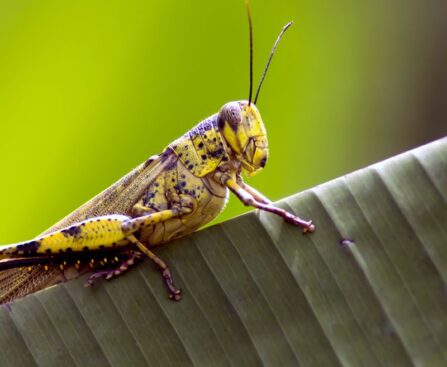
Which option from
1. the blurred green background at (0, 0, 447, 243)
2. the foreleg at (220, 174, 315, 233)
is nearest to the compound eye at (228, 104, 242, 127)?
the foreleg at (220, 174, 315, 233)

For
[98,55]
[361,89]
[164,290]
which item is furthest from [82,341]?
[361,89]

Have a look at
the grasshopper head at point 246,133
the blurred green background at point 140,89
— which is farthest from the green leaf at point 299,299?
the blurred green background at point 140,89

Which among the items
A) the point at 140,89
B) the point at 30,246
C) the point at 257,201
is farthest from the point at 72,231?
the point at 140,89

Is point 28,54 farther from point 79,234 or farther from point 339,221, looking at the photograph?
point 339,221

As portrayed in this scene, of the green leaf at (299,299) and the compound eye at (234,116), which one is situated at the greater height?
the compound eye at (234,116)

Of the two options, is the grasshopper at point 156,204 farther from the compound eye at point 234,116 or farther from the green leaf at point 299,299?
the green leaf at point 299,299

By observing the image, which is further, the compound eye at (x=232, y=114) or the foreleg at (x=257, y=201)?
the compound eye at (x=232, y=114)
